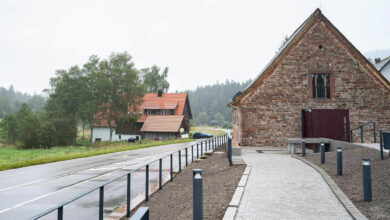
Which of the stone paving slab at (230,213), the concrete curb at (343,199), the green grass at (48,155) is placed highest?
the concrete curb at (343,199)

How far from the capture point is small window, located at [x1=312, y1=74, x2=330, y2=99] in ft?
57.2

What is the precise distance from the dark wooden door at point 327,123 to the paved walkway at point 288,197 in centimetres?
810

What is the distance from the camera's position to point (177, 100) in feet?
160

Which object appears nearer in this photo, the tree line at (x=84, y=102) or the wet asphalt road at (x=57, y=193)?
the wet asphalt road at (x=57, y=193)

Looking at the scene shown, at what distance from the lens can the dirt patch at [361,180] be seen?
5.25 meters

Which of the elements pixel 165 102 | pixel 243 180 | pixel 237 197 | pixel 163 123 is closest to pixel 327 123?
pixel 243 180

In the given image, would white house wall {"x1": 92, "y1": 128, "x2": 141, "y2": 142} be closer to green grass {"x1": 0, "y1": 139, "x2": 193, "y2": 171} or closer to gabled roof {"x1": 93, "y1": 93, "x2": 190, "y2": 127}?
gabled roof {"x1": 93, "y1": 93, "x2": 190, "y2": 127}

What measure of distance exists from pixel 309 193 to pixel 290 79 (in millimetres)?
12183

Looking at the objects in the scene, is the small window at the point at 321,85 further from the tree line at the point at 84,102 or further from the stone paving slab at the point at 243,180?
the tree line at the point at 84,102

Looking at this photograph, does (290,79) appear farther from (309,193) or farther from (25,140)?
(25,140)

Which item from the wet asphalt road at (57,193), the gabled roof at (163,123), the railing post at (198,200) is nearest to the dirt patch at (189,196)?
the railing post at (198,200)

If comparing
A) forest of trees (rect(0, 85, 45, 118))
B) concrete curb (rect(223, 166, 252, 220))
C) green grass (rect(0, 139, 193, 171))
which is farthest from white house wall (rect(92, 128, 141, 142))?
forest of trees (rect(0, 85, 45, 118))

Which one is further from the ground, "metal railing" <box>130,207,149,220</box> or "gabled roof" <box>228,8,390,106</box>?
"gabled roof" <box>228,8,390,106</box>

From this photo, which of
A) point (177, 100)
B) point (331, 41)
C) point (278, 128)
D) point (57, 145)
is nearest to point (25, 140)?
point (57, 145)
